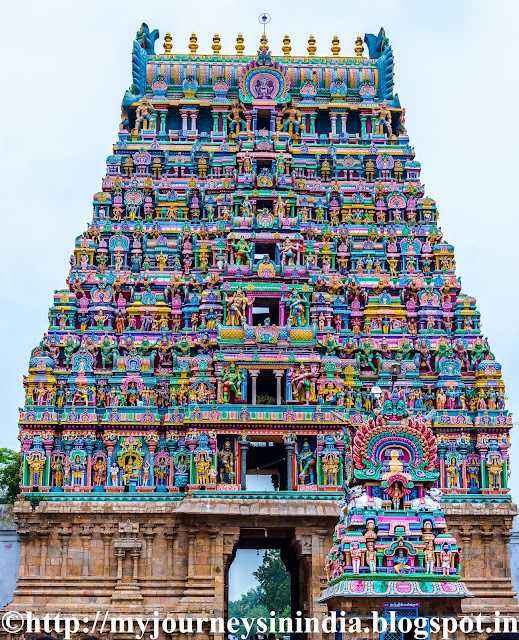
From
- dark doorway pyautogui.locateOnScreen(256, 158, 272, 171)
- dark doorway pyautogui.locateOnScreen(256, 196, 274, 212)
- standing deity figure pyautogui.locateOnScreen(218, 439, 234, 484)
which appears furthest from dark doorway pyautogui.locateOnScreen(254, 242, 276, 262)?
standing deity figure pyautogui.locateOnScreen(218, 439, 234, 484)

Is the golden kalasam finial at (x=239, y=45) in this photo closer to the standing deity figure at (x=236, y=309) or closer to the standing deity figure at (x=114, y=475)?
the standing deity figure at (x=236, y=309)

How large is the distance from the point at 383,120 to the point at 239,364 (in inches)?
568

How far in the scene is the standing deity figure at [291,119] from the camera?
50688 mm

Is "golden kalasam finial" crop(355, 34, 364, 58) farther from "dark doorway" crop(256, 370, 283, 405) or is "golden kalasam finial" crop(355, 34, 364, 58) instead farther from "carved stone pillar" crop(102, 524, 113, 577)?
"carved stone pillar" crop(102, 524, 113, 577)

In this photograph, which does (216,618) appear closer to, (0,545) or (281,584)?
(0,545)

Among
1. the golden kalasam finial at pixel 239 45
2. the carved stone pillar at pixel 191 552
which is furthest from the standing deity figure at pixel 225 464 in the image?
the golden kalasam finial at pixel 239 45

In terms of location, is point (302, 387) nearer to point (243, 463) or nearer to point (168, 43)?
point (243, 463)

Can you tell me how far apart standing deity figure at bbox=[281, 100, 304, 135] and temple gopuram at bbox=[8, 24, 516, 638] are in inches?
3.2

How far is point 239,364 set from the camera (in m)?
42.8

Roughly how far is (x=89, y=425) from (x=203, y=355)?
4699 millimetres

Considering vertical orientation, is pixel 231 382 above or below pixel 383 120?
below

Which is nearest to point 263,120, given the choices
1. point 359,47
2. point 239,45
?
point 239,45

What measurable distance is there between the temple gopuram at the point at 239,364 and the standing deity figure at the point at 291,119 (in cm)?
8

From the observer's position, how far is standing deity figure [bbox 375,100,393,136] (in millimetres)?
51156
